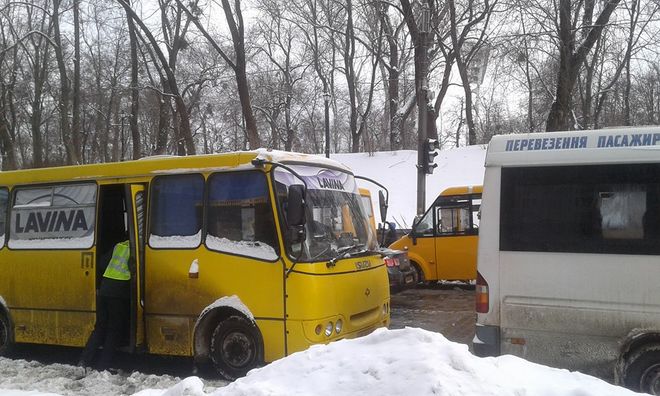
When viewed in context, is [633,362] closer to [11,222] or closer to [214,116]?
[11,222]

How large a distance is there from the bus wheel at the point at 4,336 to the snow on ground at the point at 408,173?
53.4ft

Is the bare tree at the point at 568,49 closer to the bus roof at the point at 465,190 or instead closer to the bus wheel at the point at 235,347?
the bus roof at the point at 465,190

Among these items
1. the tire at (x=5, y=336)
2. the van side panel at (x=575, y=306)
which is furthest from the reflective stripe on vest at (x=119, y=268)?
the van side panel at (x=575, y=306)

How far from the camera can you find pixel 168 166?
25.4 ft

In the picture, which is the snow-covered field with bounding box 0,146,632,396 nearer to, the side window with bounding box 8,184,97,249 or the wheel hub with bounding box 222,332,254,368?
the wheel hub with bounding box 222,332,254,368

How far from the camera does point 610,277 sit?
19.7 ft

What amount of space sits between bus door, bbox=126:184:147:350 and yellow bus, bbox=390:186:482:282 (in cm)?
791

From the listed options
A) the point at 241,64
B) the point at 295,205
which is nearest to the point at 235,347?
the point at 295,205

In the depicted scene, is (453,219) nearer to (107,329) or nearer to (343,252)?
(343,252)

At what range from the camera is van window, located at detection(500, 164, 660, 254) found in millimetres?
5977

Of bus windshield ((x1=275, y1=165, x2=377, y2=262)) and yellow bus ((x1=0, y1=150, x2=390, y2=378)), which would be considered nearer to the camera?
yellow bus ((x1=0, y1=150, x2=390, y2=378))

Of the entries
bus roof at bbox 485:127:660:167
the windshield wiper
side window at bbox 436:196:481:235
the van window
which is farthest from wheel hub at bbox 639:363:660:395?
side window at bbox 436:196:481:235

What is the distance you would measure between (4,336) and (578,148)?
8.12 m

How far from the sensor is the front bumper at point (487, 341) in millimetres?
6391
